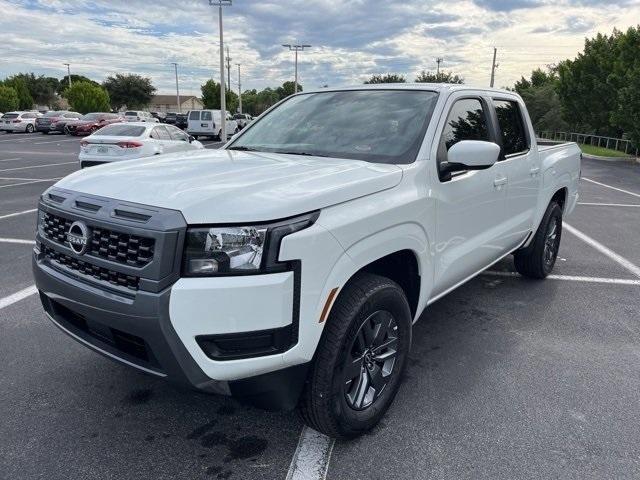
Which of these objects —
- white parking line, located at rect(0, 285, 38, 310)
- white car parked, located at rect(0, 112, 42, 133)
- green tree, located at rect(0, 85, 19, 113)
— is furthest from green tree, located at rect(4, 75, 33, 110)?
white parking line, located at rect(0, 285, 38, 310)

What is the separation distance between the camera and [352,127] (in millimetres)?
3547

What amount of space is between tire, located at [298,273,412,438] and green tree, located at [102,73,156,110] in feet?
260

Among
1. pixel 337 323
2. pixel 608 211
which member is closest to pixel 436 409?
pixel 337 323

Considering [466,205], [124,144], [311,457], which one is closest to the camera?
[311,457]

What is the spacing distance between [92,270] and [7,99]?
69489 mm

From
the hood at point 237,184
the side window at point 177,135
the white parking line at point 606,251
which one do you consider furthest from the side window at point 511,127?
the side window at point 177,135

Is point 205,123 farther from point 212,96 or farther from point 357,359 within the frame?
point 212,96

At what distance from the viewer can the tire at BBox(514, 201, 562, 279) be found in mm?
5233

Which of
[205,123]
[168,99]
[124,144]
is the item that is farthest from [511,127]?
[168,99]

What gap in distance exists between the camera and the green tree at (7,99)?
6025cm

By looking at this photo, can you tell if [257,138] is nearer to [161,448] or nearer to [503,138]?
[503,138]

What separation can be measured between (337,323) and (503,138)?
2.58 m

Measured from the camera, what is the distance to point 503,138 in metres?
4.29

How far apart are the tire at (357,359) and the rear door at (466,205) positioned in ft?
1.91
